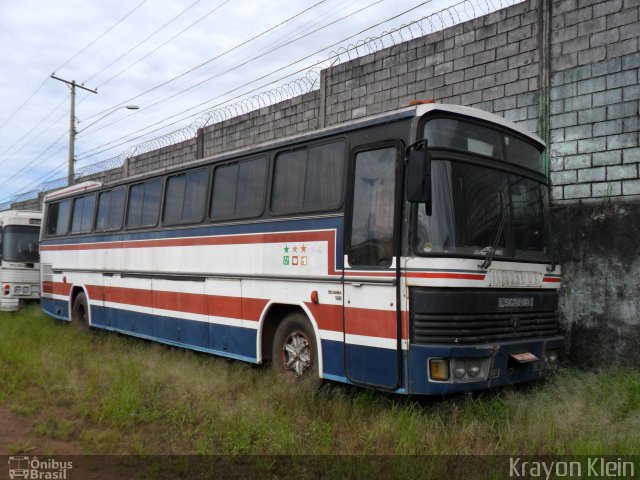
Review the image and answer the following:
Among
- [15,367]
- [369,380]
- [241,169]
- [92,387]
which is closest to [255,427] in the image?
[369,380]

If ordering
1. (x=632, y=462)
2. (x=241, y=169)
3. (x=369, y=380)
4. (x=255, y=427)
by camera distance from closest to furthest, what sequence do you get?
(x=632, y=462) < (x=255, y=427) < (x=369, y=380) < (x=241, y=169)

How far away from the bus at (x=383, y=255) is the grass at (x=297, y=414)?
1.04ft

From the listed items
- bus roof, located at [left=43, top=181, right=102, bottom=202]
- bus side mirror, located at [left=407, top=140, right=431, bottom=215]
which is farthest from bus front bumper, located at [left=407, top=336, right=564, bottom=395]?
bus roof, located at [left=43, top=181, right=102, bottom=202]

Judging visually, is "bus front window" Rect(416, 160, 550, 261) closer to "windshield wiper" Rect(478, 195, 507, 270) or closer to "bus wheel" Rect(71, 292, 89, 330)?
"windshield wiper" Rect(478, 195, 507, 270)

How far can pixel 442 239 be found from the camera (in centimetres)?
528

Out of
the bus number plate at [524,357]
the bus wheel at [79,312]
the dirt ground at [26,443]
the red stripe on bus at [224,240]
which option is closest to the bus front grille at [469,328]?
the bus number plate at [524,357]

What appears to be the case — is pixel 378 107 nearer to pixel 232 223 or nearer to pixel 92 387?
pixel 232 223

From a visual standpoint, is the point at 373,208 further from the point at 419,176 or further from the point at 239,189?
the point at 239,189

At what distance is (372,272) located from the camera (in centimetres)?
560

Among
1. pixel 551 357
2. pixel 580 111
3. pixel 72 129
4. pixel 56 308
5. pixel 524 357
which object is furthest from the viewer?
pixel 72 129

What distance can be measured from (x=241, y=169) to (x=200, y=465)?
165 inches

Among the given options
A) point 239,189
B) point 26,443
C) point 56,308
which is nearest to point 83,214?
point 56,308

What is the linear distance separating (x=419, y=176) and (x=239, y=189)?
10.4 ft

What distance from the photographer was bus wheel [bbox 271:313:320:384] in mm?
6434
